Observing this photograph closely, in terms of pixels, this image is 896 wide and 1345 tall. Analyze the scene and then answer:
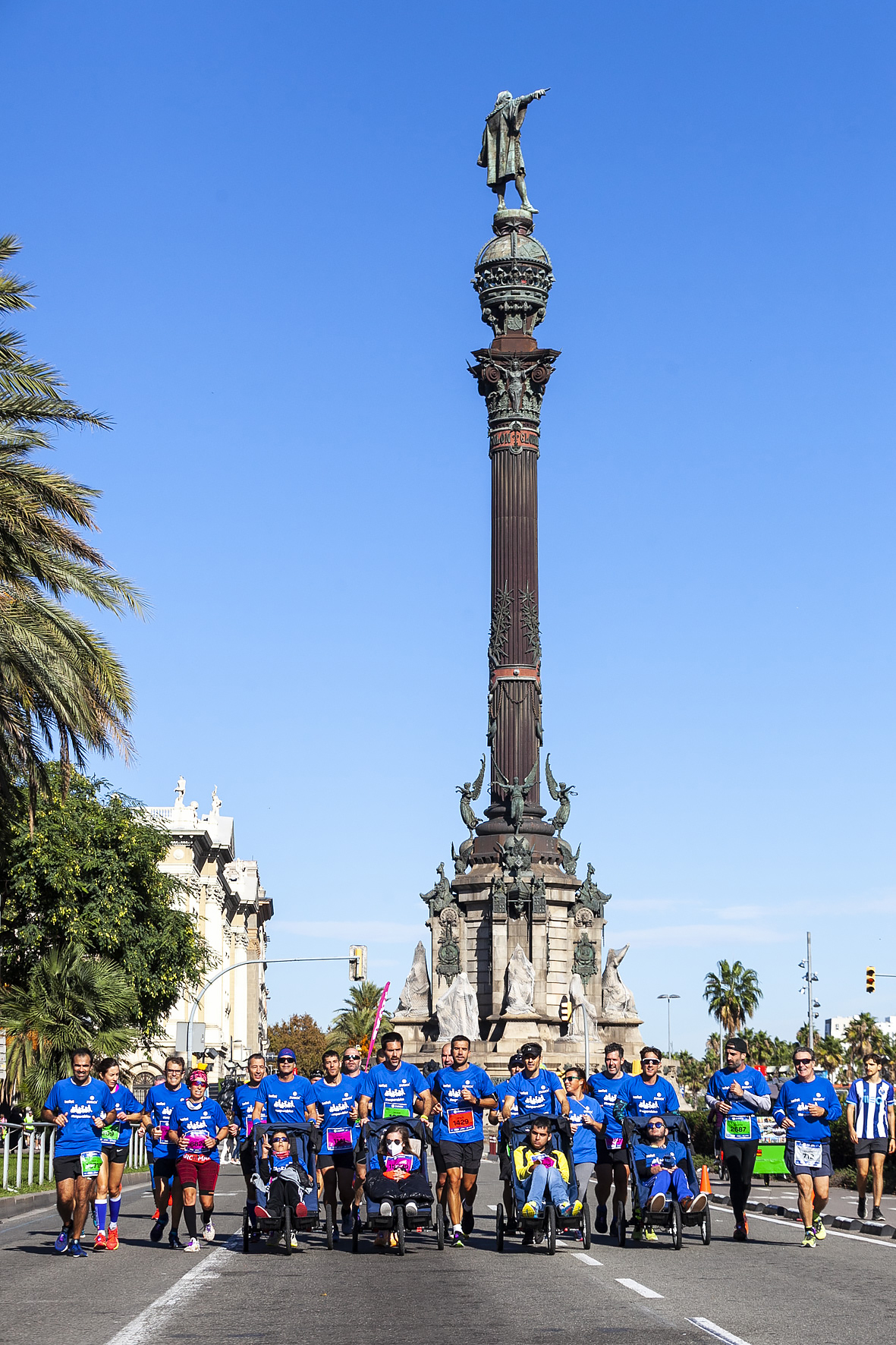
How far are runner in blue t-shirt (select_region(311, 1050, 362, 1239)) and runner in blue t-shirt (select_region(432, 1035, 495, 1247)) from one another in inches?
32.7

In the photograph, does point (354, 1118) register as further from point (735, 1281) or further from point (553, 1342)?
point (553, 1342)

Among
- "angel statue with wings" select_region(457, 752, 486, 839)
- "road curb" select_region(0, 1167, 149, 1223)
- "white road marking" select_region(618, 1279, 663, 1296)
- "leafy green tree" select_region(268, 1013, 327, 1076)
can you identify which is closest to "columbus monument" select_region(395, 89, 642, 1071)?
"angel statue with wings" select_region(457, 752, 486, 839)

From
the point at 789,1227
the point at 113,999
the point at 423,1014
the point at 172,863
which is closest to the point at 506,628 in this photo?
the point at 423,1014

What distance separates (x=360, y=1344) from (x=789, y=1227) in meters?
11.6

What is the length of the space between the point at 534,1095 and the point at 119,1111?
163 inches

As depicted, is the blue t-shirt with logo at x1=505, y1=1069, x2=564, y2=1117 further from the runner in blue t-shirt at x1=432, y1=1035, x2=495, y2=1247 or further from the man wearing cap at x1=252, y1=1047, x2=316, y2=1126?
the man wearing cap at x1=252, y1=1047, x2=316, y2=1126

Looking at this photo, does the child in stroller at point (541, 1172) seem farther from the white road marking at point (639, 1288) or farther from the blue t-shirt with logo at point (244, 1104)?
the blue t-shirt with logo at point (244, 1104)

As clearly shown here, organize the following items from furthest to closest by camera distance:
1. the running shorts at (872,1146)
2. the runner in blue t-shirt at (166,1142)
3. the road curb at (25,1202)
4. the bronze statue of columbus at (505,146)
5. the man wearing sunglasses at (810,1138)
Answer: the bronze statue of columbus at (505,146)
the road curb at (25,1202)
the running shorts at (872,1146)
the man wearing sunglasses at (810,1138)
the runner in blue t-shirt at (166,1142)

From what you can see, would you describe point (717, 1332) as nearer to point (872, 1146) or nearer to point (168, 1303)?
point (168, 1303)

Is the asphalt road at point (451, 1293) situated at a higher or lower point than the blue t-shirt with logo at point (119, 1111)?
lower

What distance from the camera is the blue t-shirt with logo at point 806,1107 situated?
17.9 metres

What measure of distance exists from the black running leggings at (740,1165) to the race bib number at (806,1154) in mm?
467

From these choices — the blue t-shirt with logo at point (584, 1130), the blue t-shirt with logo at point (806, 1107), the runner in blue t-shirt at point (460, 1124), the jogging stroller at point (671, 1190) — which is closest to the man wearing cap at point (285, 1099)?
the runner in blue t-shirt at point (460, 1124)

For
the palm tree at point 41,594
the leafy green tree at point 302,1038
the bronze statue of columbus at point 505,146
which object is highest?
the bronze statue of columbus at point 505,146
